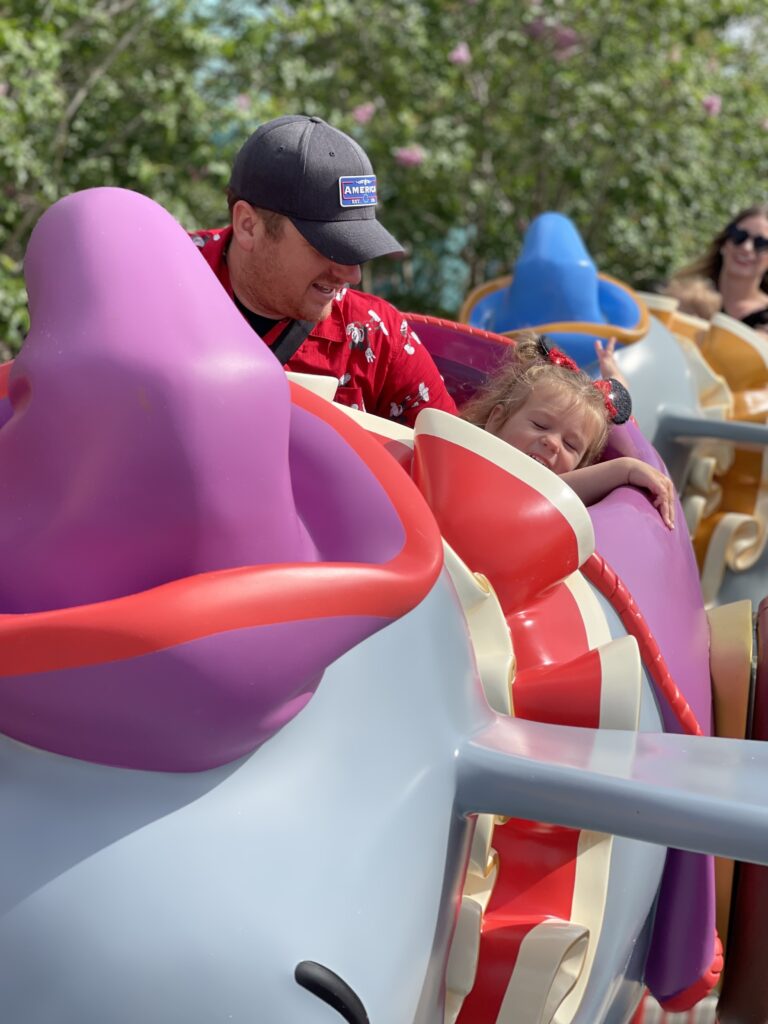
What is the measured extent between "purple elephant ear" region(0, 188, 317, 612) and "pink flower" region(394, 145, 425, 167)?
5.79 meters

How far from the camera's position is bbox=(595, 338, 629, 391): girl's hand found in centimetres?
298

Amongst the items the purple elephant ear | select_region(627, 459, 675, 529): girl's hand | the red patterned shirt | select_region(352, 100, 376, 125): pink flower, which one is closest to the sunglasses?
the red patterned shirt

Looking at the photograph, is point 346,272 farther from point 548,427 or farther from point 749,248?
point 749,248

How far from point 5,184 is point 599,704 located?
446cm

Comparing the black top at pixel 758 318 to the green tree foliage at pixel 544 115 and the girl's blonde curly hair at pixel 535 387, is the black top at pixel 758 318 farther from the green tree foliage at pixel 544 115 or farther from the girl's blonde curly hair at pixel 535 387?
the green tree foliage at pixel 544 115

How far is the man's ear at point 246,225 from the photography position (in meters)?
1.84

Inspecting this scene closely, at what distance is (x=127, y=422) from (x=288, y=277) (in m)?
0.90

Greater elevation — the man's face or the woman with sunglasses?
the man's face

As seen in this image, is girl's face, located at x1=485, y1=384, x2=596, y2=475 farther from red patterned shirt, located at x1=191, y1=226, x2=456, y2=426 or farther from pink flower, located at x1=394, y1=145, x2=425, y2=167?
pink flower, located at x1=394, y1=145, x2=425, y2=167

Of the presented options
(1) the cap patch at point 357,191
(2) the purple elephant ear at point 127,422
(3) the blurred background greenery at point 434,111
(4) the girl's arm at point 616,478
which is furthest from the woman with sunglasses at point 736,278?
(2) the purple elephant ear at point 127,422

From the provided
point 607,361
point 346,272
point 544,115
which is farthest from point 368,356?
point 544,115

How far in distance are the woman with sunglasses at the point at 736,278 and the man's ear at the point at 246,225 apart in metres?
2.66

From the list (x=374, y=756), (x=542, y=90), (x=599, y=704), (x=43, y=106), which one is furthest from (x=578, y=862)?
(x=542, y=90)

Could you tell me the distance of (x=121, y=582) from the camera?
1.02 meters
